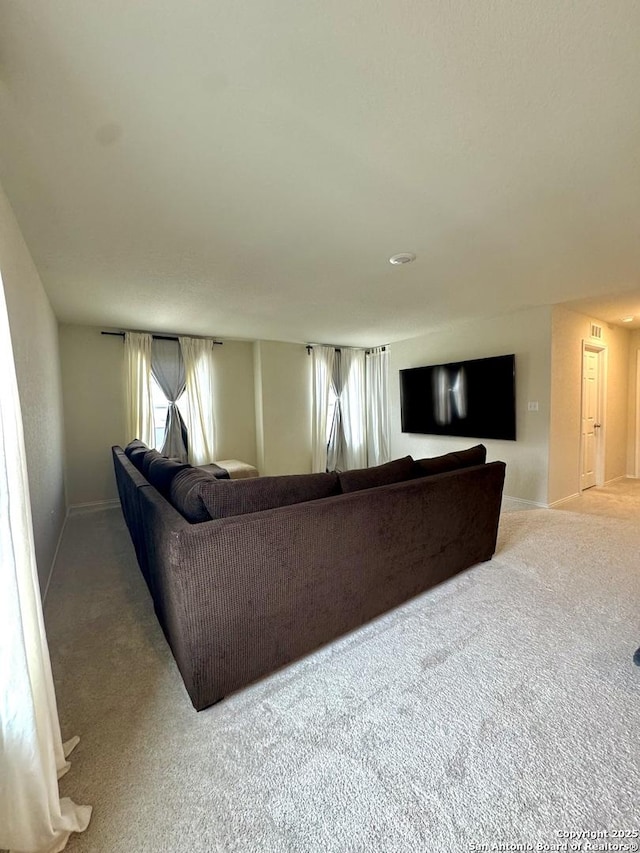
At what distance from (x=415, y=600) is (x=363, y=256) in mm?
2388

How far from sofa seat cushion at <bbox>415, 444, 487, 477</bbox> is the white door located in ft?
9.20

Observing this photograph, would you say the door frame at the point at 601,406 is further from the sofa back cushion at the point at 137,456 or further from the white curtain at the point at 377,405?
the sofa back cushion at the point at 137,456

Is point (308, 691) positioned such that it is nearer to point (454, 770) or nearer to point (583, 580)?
point (454, 770)

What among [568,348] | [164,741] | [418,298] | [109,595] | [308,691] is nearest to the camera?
[164,741]

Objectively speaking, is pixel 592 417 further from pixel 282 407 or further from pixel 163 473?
pixel 163 473

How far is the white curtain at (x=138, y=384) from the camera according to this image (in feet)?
14.5

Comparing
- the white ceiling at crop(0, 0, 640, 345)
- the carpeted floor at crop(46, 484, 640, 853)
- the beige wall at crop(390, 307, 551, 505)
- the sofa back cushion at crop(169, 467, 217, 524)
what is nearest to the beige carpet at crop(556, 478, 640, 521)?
the beige wall at crop(390, 307, 551, 505)

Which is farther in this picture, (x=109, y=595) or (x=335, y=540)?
(x=109, y=595)

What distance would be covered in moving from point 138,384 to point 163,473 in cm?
309

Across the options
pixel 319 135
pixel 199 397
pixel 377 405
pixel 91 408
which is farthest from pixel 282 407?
pixel 319 135

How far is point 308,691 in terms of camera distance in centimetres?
145

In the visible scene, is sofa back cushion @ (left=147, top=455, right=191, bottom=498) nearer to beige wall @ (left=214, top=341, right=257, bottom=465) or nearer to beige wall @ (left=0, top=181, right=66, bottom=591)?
beige wall @ (left=0, top=181, right=66, bottom=591)

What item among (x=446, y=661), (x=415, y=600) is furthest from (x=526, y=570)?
(x=446, y=661)

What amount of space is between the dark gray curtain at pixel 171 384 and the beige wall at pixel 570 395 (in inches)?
188
